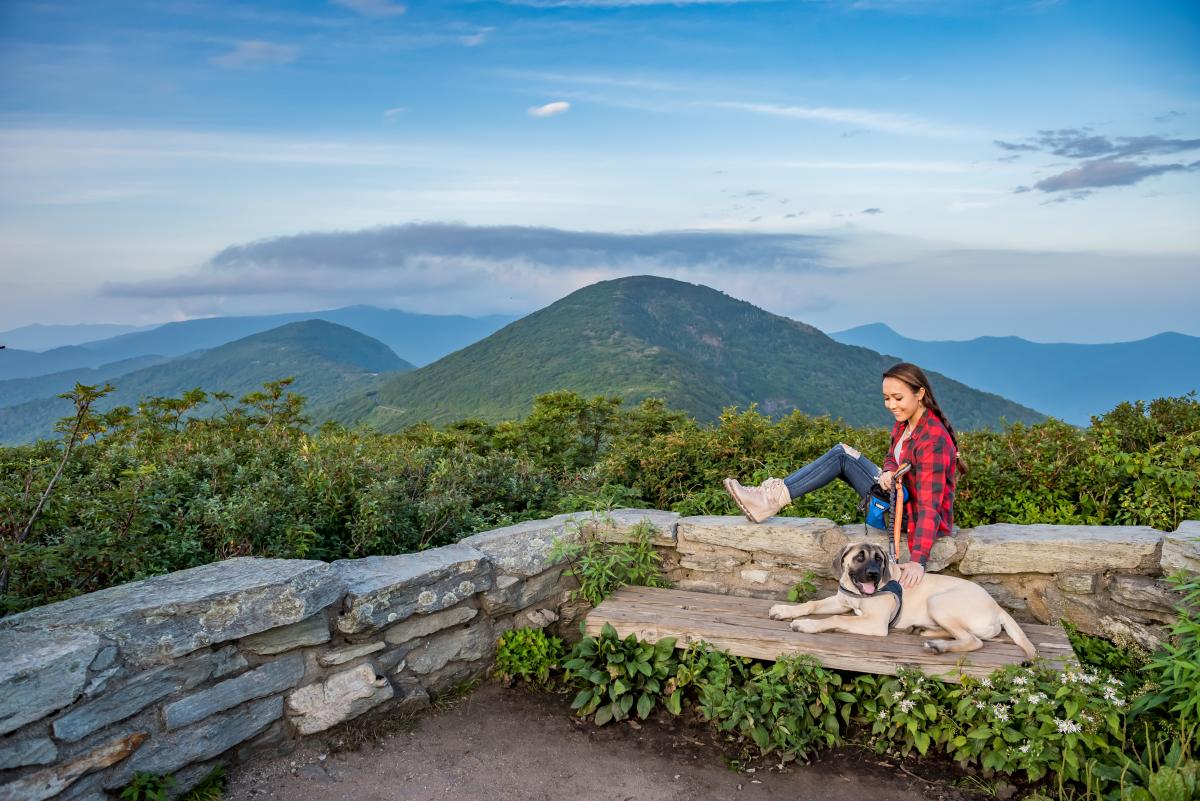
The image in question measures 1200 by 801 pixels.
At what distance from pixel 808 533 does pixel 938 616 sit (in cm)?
91

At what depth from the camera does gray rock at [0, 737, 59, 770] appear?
276 centimetres

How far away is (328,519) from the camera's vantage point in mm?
4867

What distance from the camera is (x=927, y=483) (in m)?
4.18

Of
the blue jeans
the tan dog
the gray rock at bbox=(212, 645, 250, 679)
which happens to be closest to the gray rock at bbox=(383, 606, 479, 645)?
the gray rock at bbox=(212, 645, 250, 679)

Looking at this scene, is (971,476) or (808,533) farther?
(971,476)

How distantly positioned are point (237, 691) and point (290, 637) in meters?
0.32

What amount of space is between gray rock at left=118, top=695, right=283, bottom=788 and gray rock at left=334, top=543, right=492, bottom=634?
534 millimetres

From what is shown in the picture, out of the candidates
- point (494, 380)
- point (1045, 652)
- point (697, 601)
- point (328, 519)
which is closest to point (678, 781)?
point (697, 601)

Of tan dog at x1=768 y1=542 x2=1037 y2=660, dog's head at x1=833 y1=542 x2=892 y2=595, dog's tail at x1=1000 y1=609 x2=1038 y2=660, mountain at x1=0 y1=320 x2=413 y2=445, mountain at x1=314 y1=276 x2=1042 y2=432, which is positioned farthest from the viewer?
mountain at x1=0 y1=320 x2=413 y2=445

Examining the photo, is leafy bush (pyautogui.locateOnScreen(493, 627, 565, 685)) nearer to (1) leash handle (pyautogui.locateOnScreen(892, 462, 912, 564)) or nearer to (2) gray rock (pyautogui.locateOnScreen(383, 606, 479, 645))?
(2) gray rock (pyautogui.locateOnScreen(383, 606, 479, 645))

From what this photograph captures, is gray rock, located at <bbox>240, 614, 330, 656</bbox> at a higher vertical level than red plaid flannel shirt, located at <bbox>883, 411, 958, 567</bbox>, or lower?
lower

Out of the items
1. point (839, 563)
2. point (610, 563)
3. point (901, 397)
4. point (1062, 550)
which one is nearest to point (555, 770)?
point (610, 563)

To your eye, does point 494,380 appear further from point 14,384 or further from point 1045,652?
point 14,384

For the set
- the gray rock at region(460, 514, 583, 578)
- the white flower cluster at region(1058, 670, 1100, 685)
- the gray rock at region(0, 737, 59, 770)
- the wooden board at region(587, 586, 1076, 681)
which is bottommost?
the wooden board at region(587, 586, 1076, 681)
